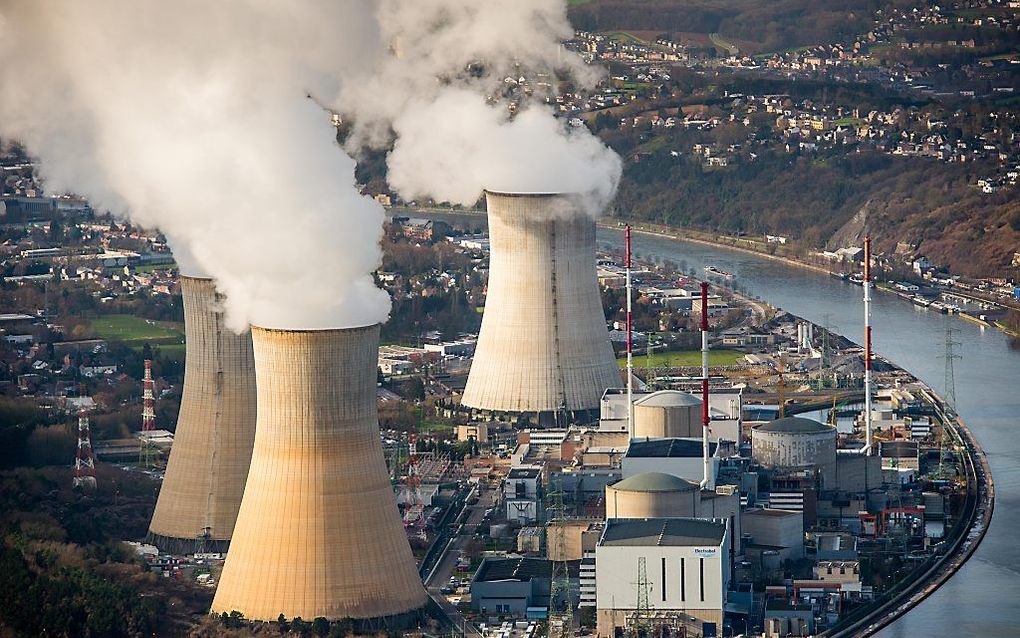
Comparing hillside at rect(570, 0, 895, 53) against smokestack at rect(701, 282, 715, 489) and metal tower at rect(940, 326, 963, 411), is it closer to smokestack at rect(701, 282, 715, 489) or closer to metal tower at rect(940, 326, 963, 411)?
metal tower at rect(940, 326, 963, 411)

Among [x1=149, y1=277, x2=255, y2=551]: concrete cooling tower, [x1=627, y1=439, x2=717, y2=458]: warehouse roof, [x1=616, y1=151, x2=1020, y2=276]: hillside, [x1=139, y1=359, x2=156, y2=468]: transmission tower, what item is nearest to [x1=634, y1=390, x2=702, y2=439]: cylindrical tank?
[x1=627, y1=439, x2=717, y2=458]: warehouse roof

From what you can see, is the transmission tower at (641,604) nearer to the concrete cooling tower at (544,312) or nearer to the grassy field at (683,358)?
the concrete cooling tower at (544,312)

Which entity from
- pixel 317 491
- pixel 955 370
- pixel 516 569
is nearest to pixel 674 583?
pixel 516 569

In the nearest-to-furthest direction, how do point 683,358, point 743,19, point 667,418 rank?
point 667,418 → point 683,358 → point 743,19

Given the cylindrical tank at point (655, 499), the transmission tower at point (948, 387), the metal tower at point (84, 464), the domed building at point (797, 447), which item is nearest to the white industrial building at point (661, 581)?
the cylindrical tank at point (655, 499)

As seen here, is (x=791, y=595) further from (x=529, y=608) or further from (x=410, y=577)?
(x=410, y=577)

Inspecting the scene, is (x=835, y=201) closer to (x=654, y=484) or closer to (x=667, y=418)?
(x=667, y=418)
